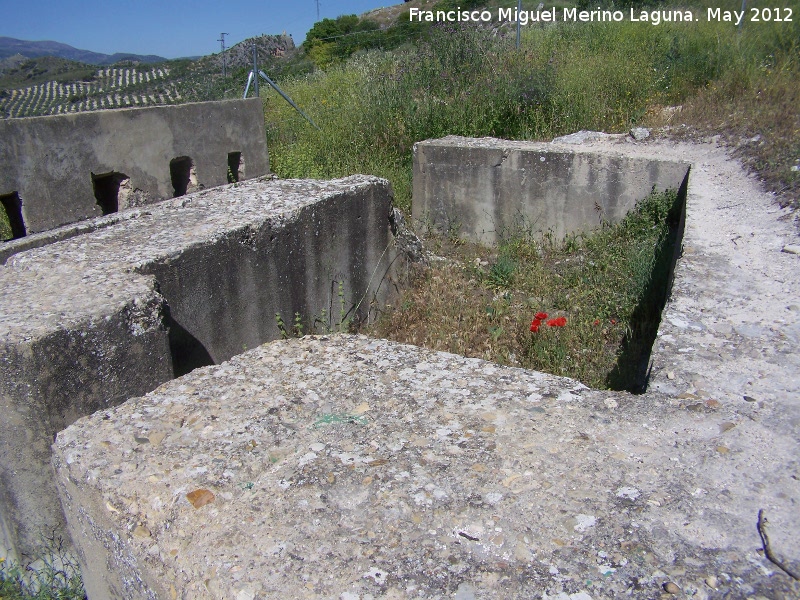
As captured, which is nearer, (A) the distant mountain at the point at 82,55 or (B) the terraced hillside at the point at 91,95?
(B) the terraced hillside at the point at 91,95

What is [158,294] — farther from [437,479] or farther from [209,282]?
[437,479]

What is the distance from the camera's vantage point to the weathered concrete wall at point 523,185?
5812 mm

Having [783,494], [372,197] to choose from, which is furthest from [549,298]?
[783,494]

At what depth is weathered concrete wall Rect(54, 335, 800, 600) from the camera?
1447mm

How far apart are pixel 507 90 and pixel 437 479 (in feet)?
23.2

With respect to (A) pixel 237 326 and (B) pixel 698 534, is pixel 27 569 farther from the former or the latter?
(B) pixel 698 534

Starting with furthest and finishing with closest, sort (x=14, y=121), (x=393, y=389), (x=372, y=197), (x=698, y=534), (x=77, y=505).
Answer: (x=372, y=197) → (x=14, y=121) → (x=393, y=389) → (x=77, y=505) → (x=698, y=534)

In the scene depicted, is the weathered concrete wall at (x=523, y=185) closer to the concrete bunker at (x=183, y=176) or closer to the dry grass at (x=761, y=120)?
the dry grass at (x=761, y=120)

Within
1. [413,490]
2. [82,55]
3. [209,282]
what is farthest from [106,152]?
[82,55]

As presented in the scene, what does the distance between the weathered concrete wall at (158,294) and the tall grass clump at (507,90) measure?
3.01 meters

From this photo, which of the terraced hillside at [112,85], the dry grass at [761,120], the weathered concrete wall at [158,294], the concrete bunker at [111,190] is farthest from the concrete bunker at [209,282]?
the dry grass at [761,120]

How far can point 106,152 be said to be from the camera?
512cm

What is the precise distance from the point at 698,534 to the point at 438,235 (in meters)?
5.44

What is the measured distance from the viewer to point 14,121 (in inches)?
172
